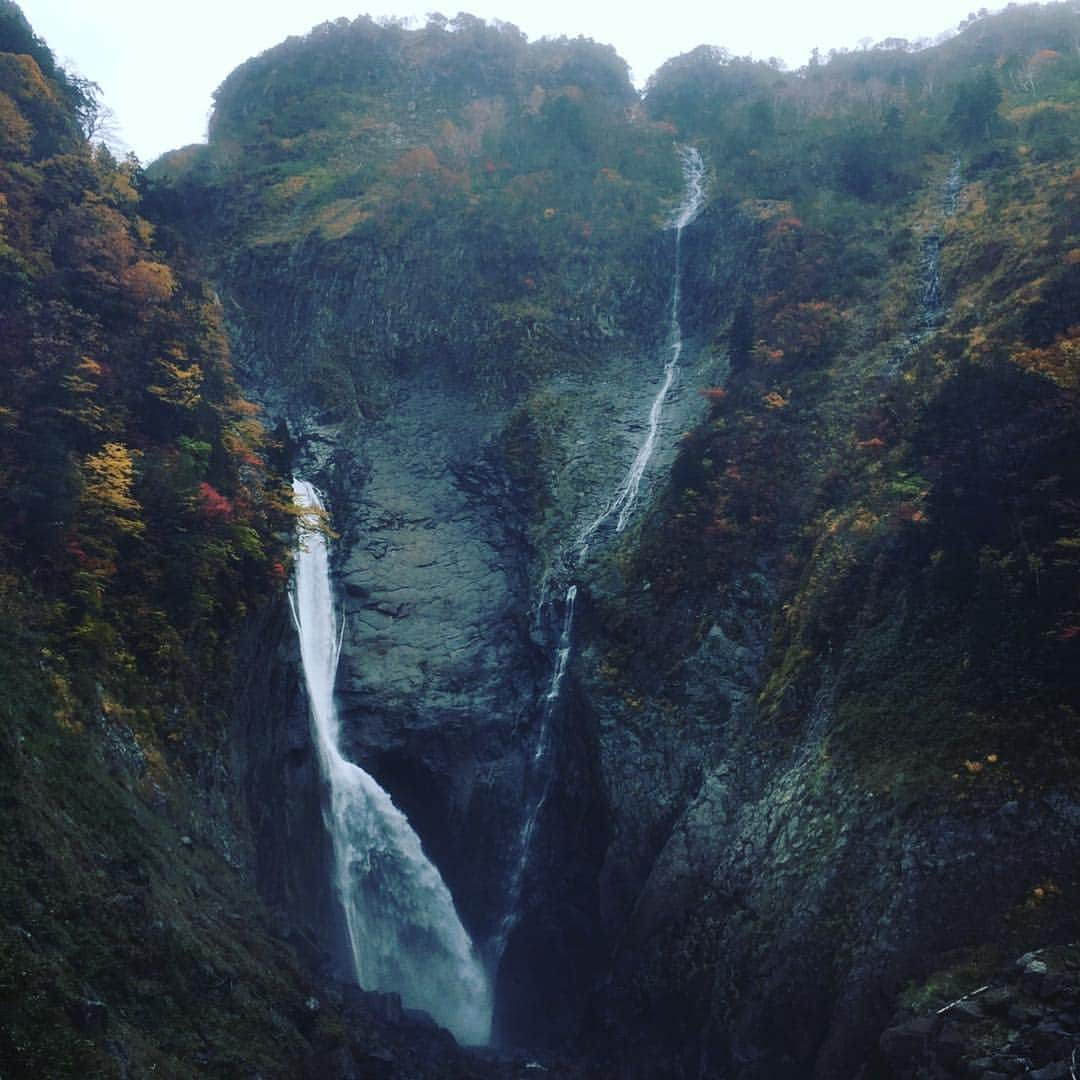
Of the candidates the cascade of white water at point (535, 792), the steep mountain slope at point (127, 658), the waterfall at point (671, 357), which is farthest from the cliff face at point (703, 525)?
the steep mountain slope at point (127, 658)

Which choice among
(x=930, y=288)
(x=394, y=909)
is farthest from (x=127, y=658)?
(x=930, y=288)

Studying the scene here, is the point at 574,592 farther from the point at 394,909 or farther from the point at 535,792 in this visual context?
the point at 394,909

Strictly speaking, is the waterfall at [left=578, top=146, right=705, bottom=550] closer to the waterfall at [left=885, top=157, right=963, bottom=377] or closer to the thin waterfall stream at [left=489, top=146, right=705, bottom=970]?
the thin waterfall stream at [left=489, top=146, right=705, bottom=970]

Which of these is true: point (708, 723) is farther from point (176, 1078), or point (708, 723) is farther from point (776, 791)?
point (176, 1078)

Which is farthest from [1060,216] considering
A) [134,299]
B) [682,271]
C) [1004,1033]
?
[134,299]

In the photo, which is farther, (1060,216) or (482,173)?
(482,173)

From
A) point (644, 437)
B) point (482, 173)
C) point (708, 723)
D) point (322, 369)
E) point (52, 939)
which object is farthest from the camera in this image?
point (482, 173)

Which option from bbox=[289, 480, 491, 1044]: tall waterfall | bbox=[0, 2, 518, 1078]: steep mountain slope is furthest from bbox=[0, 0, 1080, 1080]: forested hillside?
bbox=[289, 480, 491, 1044]: tall waterfall
